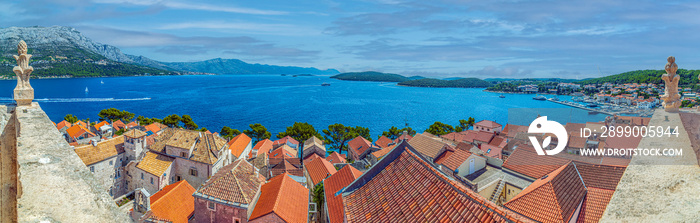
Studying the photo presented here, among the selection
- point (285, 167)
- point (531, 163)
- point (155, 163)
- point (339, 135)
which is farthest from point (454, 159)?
point (339, 135)

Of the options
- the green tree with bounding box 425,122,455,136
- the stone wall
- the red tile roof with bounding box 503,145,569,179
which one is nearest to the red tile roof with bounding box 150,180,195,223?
the stone wall

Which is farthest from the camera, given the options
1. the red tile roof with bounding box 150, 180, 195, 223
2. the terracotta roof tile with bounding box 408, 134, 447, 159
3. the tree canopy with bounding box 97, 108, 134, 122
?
the tree canopy with bounding box 97, 108, 134, 122

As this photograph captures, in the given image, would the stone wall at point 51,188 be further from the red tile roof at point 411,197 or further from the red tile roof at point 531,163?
the red tile roof at point 531,163

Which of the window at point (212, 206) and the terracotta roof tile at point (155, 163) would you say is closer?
the window at point (212, 206)

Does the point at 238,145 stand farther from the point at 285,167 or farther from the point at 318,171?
the point at 318,171

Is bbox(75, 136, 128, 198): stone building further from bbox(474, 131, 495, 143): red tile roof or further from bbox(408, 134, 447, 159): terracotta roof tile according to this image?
bbox(474, 131, 495, 143): red tile roof

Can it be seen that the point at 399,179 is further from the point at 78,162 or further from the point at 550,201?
the point at 550,201

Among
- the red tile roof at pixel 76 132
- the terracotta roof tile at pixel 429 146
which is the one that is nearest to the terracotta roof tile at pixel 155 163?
the terracotta roof tile at pixel 429 146
